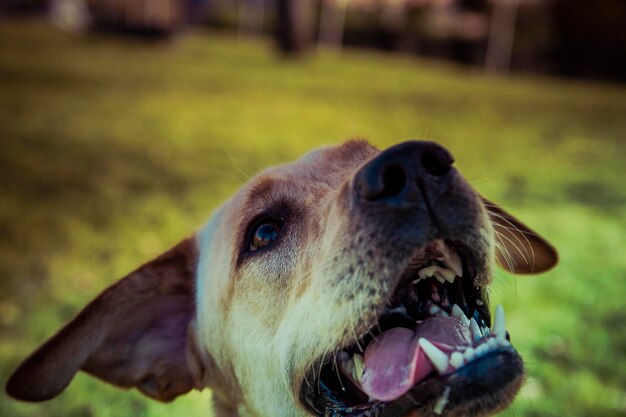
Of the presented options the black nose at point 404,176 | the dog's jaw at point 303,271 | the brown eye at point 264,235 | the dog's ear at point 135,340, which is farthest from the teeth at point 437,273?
the dog's ear at point 135,340

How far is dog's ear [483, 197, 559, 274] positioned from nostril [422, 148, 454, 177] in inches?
Answer: 39.6

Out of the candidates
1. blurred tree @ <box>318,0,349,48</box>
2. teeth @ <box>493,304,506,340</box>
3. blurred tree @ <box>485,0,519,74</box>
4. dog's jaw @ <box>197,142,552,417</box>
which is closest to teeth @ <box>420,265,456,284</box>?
dog's jaw @ <box>197,142,552,417</box>

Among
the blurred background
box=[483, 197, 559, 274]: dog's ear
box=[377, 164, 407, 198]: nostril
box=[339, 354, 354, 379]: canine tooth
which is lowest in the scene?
the blurred background

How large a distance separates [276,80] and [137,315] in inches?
617

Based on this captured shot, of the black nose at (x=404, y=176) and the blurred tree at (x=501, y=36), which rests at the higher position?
the black nose at (x=404, y=176)

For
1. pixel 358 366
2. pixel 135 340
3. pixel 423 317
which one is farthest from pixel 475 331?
pixel 135 340

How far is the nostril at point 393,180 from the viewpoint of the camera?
237 centimetres

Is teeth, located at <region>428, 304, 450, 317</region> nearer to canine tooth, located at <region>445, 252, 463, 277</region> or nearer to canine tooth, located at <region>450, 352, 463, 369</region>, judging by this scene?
canine tooth, located at <region>445, 252, 463, 277</region>

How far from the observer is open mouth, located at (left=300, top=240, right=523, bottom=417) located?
2.28 metres

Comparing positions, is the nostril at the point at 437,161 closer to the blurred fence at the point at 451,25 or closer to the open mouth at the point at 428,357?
the open mouth at the point at 428,357

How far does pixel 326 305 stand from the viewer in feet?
8.35

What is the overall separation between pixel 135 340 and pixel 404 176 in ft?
5.79

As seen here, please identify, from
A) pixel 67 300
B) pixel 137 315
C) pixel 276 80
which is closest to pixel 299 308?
pixel 137 315

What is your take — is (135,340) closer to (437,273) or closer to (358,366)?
(358,366)
